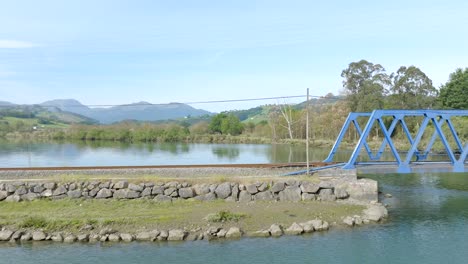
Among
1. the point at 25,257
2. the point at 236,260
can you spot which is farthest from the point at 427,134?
the point at 25,257

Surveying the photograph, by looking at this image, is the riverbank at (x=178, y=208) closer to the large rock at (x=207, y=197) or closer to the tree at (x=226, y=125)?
the large rock at (x=207, y=197)

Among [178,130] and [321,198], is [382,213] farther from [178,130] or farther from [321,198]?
[178,130]

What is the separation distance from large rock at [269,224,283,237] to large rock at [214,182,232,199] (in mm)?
4626

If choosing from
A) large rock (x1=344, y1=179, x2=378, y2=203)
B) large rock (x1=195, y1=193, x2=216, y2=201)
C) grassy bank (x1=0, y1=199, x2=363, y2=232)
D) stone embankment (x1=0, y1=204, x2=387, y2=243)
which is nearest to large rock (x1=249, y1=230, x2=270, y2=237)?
stone embankment (x1=0, y1=204, x2=387, y2=243)

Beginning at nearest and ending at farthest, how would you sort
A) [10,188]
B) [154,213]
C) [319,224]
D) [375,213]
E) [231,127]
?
[319,224] → [154,213] → [375,213] → [10,188] → [231,127]

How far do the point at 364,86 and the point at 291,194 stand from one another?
54.2 metres

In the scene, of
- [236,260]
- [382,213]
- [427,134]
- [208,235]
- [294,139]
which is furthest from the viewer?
[294,139]

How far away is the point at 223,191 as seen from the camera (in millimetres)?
22609

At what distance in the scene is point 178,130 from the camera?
94.5 m

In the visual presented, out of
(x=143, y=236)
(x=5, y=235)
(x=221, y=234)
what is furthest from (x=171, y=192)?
(x=5, y=235)

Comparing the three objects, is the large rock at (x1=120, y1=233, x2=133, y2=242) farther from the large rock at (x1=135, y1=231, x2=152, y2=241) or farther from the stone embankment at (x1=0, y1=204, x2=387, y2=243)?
the large rock at (x1=135, y1=231, x2=152, y2=241)

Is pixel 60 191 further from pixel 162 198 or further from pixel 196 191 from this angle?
pixel 196 191

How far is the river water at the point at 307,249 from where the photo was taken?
15578mm

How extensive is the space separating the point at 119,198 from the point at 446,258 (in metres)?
15.6
